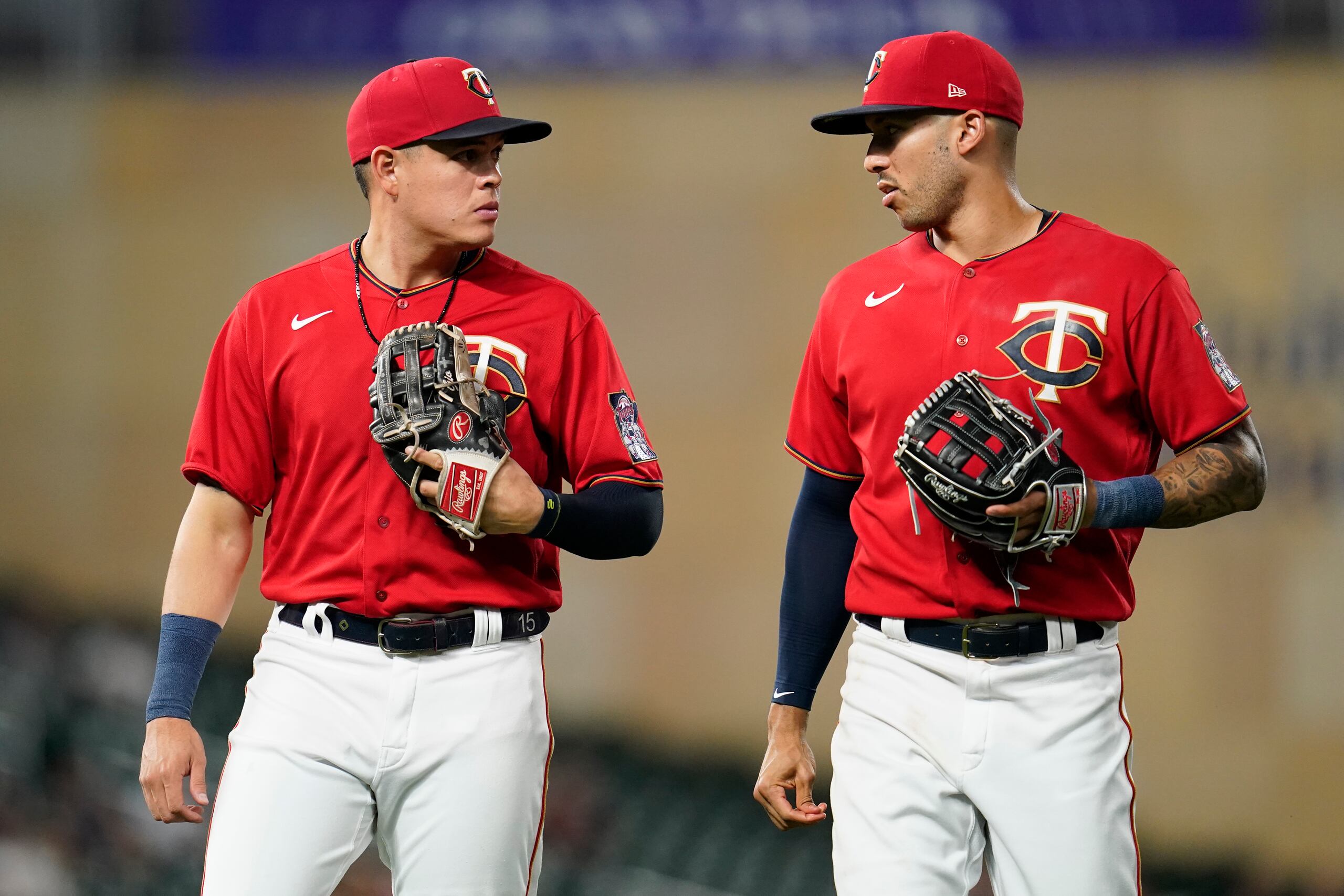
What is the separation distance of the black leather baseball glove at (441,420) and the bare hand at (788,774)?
702mm

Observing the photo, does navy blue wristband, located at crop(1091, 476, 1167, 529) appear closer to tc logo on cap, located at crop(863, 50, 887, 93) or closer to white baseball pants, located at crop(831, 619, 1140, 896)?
white baseball pants, located at crop(831, 619, 1140, 896)

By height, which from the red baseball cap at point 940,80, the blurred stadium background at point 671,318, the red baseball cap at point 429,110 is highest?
the red baseball cap at point 940,80

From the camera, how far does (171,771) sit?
2.54m

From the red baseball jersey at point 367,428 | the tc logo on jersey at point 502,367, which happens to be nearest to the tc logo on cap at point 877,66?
the red baseball jersey at point 367,428

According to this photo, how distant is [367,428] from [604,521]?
0.44 meters

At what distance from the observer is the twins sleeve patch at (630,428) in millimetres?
2688

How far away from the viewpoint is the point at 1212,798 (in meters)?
6.82

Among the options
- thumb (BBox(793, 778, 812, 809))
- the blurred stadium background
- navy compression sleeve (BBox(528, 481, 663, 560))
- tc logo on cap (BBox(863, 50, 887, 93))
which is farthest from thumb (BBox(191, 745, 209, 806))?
the blurred stadium background

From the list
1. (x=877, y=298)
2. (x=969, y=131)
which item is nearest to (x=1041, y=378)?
(x=877, y=298)

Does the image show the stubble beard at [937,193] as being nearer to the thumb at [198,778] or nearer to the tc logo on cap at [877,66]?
the tc logo on cap at [877,66]

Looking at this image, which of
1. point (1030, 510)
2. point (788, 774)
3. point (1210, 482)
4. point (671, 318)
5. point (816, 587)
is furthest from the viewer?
point (671, 318)

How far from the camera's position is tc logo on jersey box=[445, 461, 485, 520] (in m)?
2.40

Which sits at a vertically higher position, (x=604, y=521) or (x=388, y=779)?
(x=604, y=521)

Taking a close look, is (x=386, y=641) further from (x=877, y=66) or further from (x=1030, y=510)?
(x=877, y=66)
